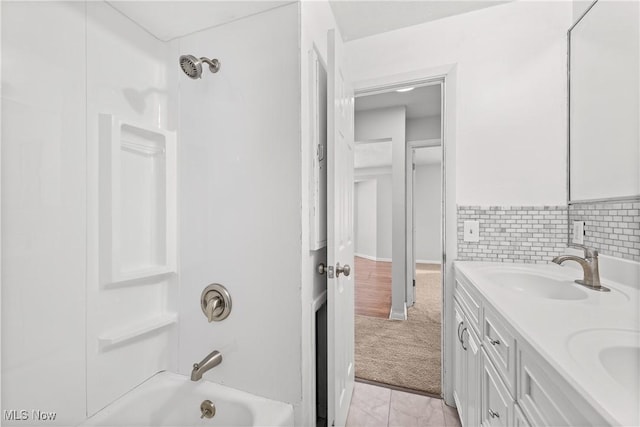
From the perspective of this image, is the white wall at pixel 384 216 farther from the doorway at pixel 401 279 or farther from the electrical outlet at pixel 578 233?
the electrical outlet at pixel 578 233

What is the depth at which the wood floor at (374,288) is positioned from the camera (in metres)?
3.38

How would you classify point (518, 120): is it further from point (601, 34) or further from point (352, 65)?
point (352, 65)

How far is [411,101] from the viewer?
3.13 m

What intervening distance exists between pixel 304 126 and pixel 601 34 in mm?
1524

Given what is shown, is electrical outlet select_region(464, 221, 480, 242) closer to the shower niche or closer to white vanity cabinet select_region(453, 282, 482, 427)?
white vanity cabinet select_region(453, 282, 482, 427)

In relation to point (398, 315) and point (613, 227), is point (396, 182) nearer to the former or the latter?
point (398, 315)

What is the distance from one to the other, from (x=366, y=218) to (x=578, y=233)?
604 centimetres

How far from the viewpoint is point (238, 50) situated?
1175mm

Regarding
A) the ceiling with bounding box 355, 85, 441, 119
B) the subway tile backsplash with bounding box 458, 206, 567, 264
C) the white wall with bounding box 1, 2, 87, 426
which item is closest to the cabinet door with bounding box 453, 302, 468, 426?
the subway tile backsplash with bounding box 458, 206, 567, 264

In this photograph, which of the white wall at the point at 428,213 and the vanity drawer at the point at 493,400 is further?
the white wall at the point at 428,213

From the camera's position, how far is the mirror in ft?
3.76

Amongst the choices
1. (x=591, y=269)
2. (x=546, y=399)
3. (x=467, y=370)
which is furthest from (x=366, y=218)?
(x=546, y=399)

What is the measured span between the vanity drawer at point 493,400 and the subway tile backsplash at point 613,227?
0.78 metres

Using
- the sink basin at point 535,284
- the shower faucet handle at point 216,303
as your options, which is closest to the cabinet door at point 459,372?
the sink basin at point 535,284
